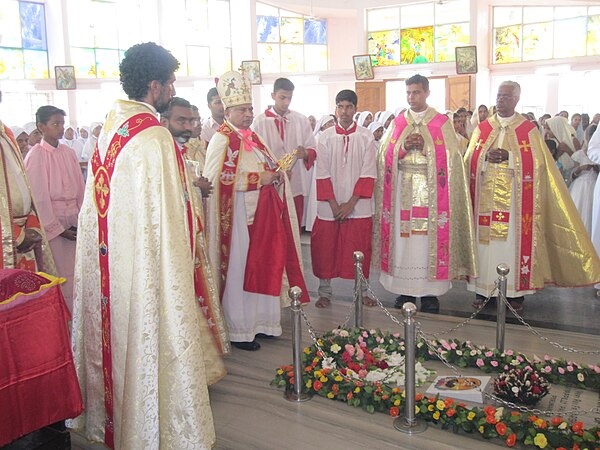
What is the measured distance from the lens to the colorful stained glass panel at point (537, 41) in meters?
20.7

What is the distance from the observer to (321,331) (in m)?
5.32

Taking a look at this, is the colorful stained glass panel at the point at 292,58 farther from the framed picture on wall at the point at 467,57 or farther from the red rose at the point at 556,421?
the red rose at the point at 556,421

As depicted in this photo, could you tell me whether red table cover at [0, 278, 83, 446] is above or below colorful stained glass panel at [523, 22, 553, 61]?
below

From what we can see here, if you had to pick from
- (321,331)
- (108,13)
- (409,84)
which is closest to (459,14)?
(108,13)

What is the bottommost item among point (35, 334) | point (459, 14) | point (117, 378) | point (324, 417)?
point (324, 417)

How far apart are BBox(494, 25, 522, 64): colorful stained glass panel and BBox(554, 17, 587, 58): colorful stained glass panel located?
4.02ft

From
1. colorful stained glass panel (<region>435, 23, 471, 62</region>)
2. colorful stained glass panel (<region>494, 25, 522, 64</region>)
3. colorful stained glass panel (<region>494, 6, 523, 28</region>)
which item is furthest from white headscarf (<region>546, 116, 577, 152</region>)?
colorful stained glass panel (<region>494, 6, 523, 28</region>)

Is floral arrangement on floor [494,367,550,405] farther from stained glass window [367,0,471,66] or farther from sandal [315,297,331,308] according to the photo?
stained glass window [367,0,471,66]

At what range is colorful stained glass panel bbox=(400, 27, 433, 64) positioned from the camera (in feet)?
71.8

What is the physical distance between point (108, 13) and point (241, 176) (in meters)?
19.4

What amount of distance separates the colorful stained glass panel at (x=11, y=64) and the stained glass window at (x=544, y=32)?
52.6ft

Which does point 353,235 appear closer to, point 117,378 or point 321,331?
point 321,331

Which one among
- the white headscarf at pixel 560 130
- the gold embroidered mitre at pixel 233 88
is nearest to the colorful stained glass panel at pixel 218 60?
the white headscarf at pixel 560 130

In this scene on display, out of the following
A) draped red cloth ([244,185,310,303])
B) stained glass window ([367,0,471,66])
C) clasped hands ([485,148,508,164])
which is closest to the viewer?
draped red cloth ([244,185,310,303])
